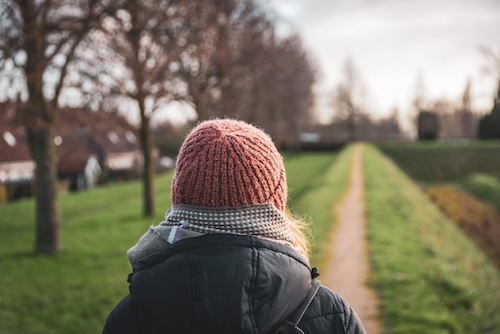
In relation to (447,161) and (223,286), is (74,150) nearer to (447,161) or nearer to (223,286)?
(447,161)

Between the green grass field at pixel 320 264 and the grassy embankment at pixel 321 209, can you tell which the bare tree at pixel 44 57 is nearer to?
the green grass field at pixel 320 264

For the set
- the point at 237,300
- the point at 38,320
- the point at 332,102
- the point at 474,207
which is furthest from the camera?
the point at 332,102

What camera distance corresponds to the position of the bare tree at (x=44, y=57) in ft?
25.5

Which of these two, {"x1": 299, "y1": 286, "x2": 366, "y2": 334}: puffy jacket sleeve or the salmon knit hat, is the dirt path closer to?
{"x1": 299, "y1": 286, "x2": 366, "y2": 334}: puffy jacket sleeve

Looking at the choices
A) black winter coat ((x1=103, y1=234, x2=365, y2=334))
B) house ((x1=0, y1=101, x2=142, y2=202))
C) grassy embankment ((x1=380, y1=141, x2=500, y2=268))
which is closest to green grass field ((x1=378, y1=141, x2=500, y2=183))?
grassy embankment ((x1=380, y1=141, x2=500, y2=268))

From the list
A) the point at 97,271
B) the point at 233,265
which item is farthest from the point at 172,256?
the point at 97,271

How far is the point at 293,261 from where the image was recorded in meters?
1.56

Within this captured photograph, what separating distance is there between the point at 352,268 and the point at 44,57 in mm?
6574

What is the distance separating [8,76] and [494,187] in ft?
82.2

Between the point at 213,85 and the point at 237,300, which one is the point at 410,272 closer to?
the point at 237,300

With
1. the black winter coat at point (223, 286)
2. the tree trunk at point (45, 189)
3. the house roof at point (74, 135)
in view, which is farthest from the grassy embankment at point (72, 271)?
the black winter coat at point (223, 286)

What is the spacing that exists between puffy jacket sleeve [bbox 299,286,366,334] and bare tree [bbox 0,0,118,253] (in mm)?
7253

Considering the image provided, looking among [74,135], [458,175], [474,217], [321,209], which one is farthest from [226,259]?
[74,135]

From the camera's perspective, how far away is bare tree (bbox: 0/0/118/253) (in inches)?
306
